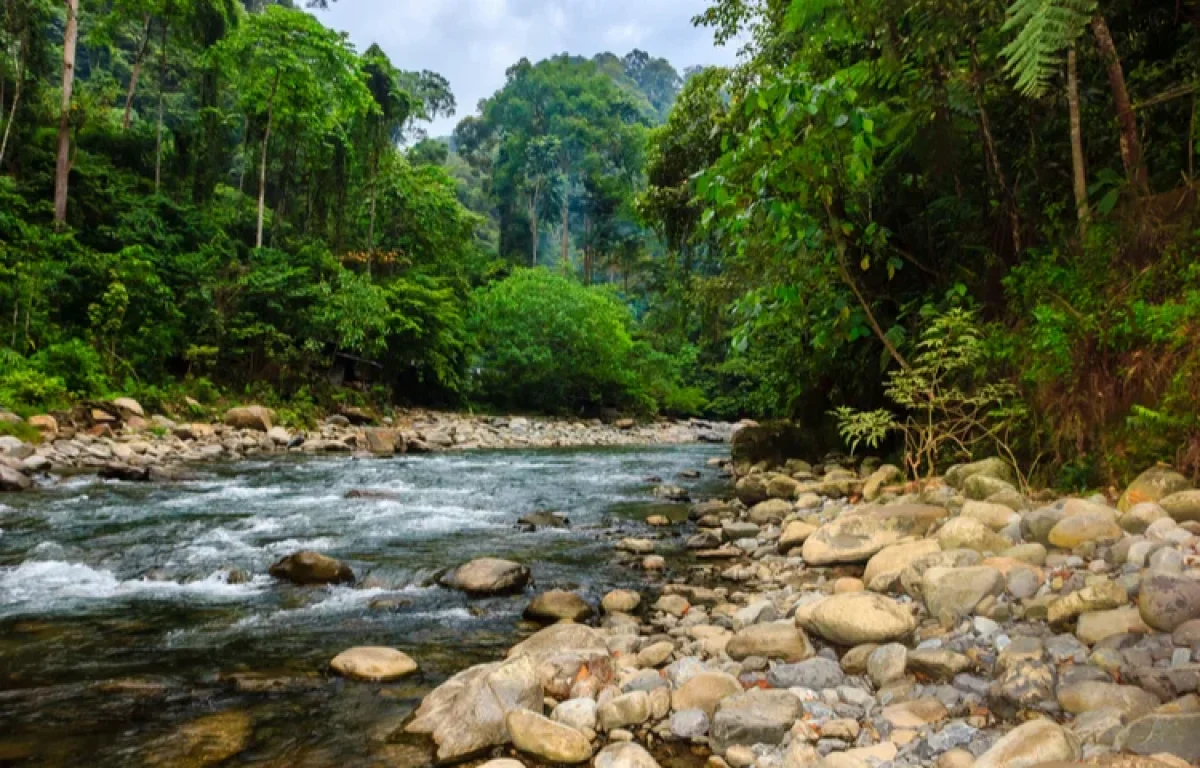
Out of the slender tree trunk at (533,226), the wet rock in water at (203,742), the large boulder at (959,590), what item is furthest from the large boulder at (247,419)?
the slender tree trunk at (533,226)

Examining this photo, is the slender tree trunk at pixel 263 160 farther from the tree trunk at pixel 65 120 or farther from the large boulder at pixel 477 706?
the large boulder at pixel 477 706

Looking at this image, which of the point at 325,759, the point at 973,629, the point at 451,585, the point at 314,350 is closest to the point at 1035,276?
the point at 973,629

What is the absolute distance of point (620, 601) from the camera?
4.61 meters

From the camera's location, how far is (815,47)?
605 cm

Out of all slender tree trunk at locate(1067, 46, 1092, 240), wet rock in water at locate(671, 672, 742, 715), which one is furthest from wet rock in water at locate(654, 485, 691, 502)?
wet rock in water at locate(671, 672, 742, 715)

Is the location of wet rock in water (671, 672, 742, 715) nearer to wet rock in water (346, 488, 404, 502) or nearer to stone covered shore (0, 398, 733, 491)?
wet rock in water (346, 488, 404, 502)

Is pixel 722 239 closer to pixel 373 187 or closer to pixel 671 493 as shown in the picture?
pixel 671 493

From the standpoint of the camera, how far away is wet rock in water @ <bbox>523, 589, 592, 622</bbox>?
4402 mm

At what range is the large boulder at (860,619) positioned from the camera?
10.8 ft

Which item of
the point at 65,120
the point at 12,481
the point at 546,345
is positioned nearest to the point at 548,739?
the point at 12,481

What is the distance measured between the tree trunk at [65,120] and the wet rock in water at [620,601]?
17.2 metres

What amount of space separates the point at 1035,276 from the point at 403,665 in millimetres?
5017

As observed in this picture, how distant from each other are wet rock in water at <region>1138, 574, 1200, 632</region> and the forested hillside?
4.64 ft

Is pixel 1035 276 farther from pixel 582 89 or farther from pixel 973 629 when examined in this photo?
pixel 582 89
